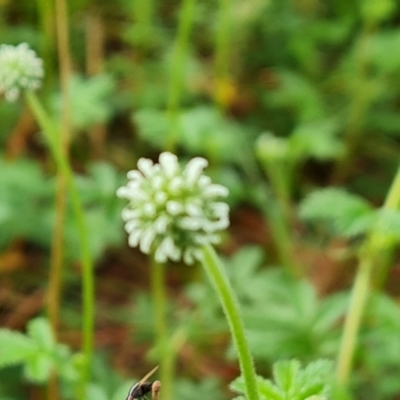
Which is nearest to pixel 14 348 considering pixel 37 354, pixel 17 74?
pixel 37 354

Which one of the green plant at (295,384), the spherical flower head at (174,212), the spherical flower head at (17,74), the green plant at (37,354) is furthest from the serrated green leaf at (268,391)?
the spherical flower head at (17,74)

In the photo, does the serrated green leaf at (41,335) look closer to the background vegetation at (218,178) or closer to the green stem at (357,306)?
the background vegetation at (218,178)

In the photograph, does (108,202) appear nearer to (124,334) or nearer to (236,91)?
(124,334)

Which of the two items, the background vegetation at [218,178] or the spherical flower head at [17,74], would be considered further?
the background vegetation at [218,178]

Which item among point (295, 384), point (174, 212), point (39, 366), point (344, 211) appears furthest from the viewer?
point (344, 211)

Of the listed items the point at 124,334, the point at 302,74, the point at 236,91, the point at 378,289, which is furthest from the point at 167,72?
the point at 378,289

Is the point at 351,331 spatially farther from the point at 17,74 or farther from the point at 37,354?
the point at 17,74

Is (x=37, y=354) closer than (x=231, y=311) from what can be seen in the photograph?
No
